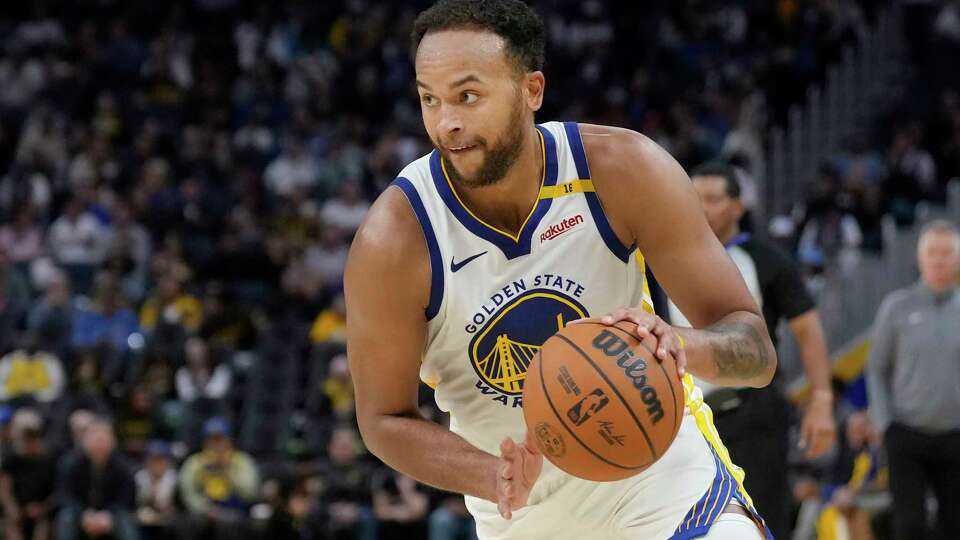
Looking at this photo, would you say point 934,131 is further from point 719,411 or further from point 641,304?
point 641,304

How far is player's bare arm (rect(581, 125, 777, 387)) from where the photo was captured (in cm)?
367

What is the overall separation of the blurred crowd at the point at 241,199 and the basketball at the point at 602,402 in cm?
749

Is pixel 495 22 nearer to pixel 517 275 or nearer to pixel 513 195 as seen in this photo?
pixel 513 195

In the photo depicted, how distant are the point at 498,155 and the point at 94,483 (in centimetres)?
881

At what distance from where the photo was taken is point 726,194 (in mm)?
6445

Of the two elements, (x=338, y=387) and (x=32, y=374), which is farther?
(x=32, y=374)

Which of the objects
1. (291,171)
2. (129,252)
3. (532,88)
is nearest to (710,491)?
(532,88)

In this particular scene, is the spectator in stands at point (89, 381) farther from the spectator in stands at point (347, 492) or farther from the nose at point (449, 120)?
the nose at point (449, 120)

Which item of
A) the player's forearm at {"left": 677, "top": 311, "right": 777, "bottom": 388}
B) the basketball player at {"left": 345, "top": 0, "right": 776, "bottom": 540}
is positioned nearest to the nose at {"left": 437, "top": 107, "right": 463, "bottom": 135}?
the basketball player at {"left": 345, "top": 0, "right": 776, "bottom": 540}

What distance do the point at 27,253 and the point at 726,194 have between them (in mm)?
11159

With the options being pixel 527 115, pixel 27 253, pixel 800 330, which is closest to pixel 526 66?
pixel 527 115

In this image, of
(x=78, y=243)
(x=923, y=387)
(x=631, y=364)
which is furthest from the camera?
(x=78, y=243)

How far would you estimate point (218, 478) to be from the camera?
11.6 metres

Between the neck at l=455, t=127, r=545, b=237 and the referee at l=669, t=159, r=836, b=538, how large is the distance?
2.40 metres
